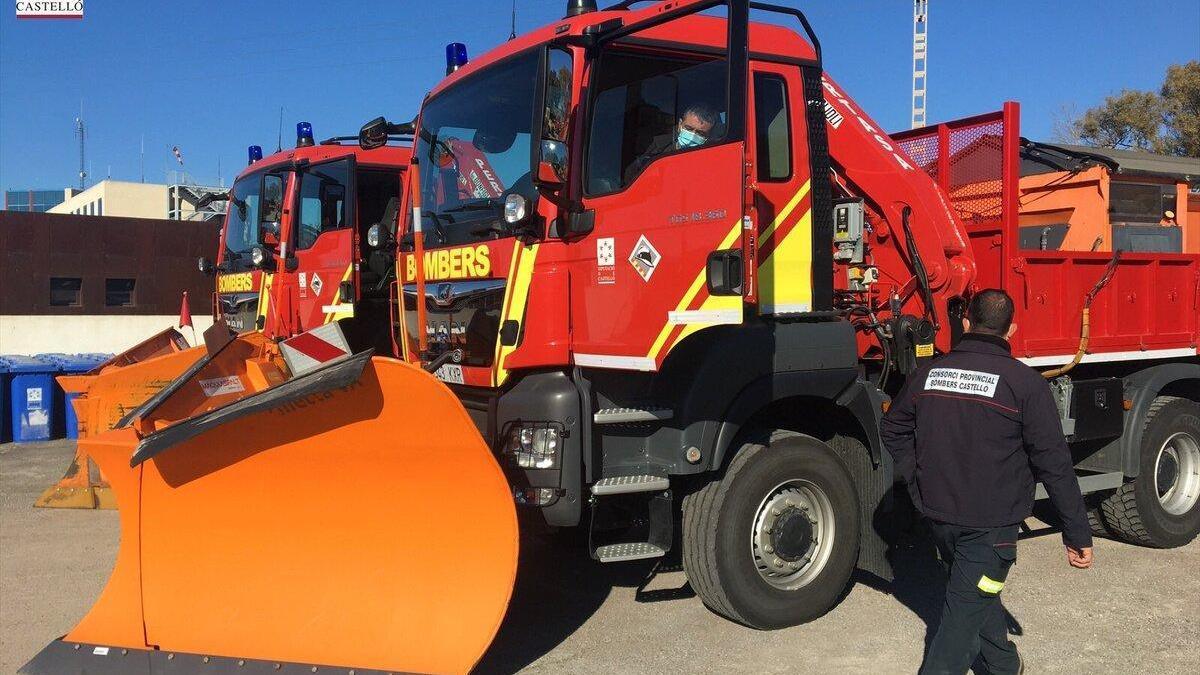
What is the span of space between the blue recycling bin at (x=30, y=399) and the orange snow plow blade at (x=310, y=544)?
817 centimetres

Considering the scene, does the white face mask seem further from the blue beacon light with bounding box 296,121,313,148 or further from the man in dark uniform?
the blue beacon light with bounding box 296,121,313,148

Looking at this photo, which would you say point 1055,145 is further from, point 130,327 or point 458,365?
point 130,327

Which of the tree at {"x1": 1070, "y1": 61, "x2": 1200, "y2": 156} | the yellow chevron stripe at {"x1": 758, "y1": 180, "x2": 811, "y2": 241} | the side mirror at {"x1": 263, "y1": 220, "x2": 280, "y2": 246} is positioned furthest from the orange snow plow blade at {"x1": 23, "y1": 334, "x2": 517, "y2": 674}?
the tree at {"x1": 1070, "y1": 61, "x2": 1200, "y2": 156}

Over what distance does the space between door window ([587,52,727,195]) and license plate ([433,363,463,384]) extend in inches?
46.2

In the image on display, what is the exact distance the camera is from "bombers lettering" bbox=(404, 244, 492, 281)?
4.61 metres

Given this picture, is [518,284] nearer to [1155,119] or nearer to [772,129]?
[772,129]

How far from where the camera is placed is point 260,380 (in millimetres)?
5078

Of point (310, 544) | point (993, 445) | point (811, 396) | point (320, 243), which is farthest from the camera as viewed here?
point (320, 243)

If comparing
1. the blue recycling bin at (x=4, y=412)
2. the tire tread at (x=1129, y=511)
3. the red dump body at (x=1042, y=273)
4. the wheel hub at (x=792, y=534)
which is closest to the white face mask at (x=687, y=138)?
the wheel hub at (x=792, y=534)

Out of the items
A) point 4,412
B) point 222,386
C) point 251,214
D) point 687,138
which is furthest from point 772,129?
point 4,412

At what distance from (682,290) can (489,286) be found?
1057 mm

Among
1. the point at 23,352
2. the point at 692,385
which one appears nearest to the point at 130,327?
the point at 23,352

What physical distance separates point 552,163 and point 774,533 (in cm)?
219

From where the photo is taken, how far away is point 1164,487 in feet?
21.9
